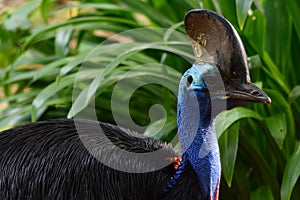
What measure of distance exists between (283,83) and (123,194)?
113cm

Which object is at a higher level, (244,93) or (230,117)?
(244,93)

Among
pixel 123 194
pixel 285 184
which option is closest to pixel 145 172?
pixel 123 194

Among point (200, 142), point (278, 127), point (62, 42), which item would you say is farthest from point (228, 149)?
point (62, 42)

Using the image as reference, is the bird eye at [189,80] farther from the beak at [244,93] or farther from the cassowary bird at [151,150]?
the beak at [244,93]

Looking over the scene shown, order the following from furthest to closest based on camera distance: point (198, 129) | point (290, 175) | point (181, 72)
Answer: point (181, 72) → point (290, 175) → point (198, 129)

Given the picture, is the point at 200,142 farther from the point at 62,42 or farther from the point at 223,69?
the point at 62,42

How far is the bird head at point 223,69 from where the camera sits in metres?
2.26

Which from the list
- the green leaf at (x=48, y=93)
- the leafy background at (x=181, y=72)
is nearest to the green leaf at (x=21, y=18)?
the leafy background at (x=181, y=72)

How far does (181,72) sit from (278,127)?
1.86 feet

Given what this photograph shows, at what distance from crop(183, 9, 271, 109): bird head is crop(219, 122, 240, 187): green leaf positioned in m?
0.61

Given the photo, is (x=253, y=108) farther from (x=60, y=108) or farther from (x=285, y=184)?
(x=60, y=108)

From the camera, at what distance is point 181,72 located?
3414mm

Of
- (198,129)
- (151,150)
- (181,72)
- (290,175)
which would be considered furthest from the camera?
(181,72)

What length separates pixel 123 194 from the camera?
2416 mm
